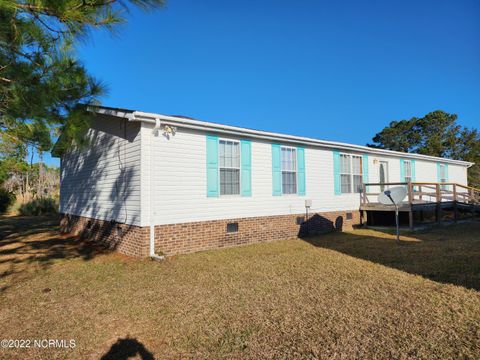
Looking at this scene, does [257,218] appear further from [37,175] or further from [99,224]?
[37,175]

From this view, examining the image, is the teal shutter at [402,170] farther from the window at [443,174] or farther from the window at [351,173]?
the window at [443,174]

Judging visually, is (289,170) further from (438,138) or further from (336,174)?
(438,138)

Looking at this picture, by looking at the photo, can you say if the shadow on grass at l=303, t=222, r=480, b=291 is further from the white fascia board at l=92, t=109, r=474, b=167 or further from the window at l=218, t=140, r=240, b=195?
the white fascia board at l=92, t=109, r=474, b=167

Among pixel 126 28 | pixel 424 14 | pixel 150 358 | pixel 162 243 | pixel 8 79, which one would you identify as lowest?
pixel 150 358

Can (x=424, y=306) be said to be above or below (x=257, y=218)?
below

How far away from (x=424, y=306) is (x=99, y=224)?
837cm

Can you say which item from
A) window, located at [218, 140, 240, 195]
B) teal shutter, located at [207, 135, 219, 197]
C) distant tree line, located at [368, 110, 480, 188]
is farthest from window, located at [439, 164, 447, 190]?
teal shutter, located at [207, 135, 219, 197]

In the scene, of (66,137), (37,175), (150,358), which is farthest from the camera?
(37,175)

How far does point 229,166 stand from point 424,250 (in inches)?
211

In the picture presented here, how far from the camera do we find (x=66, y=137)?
645 cm

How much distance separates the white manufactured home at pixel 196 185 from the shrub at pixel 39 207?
9.67m

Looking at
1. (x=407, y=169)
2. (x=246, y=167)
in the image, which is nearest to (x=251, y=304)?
(x=246, y=167)

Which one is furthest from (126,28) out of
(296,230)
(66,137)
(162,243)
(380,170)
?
(380,170)

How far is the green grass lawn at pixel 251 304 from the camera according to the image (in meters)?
2.99
